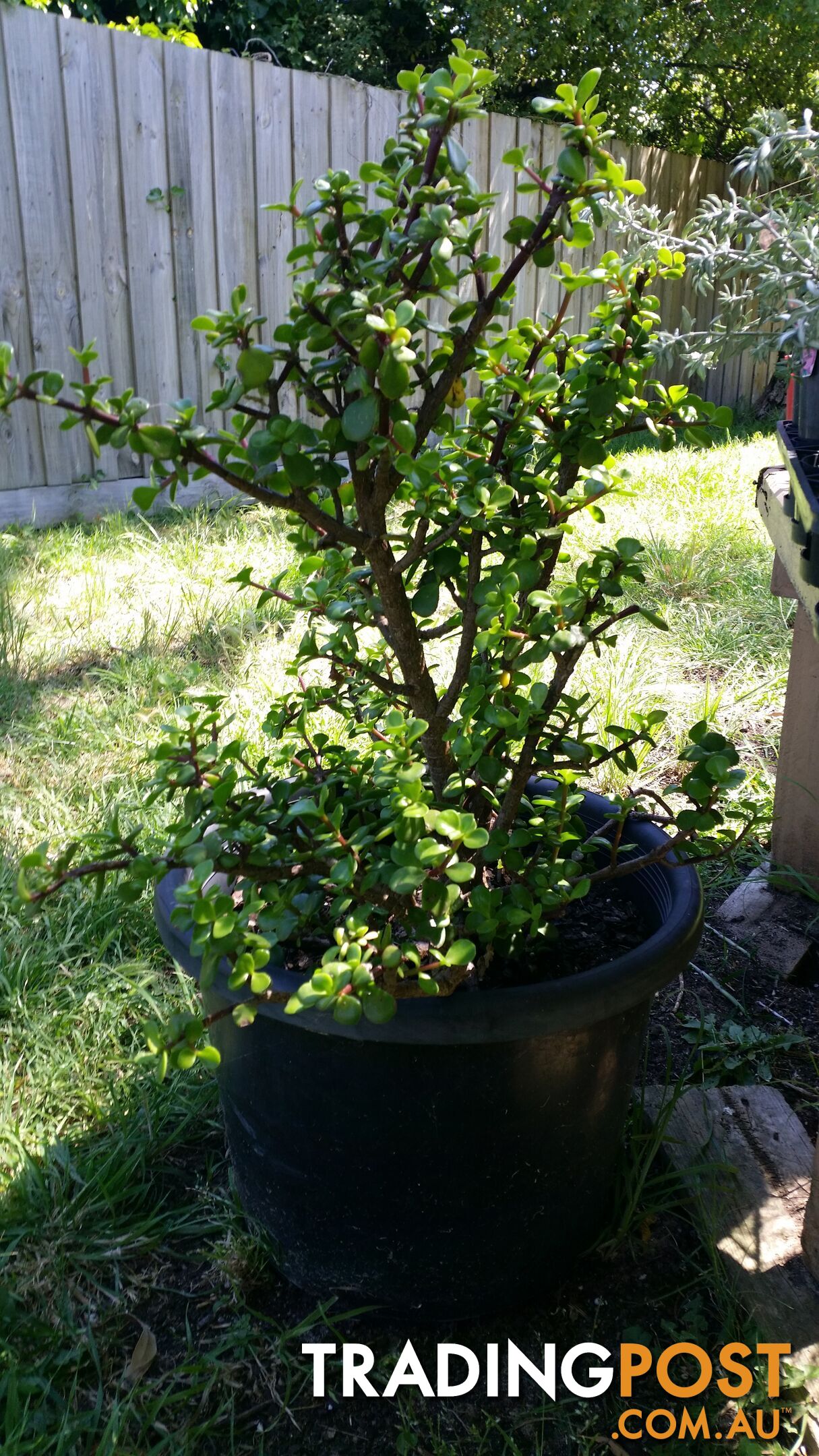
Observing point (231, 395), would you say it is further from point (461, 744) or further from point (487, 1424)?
point (487, 1424)

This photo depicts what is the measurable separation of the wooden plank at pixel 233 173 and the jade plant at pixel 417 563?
3.96 meters

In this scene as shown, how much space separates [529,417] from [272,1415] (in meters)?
1.19

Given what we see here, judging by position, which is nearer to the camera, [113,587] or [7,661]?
[7,661]

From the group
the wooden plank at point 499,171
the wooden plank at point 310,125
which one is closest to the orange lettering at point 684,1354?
the wooden plank at point 310,125

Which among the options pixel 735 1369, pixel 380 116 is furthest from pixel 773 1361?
pixel 380 116

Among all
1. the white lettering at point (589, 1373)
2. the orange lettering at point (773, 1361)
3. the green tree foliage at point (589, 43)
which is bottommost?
the white lettering at point (589, 1373)

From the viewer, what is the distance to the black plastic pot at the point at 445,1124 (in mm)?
1183

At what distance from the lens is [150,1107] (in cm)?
167

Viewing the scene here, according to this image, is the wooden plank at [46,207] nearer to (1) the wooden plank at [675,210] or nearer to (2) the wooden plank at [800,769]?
(2) the wooden plank at [800,769]

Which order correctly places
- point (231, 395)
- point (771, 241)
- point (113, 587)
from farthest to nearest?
1. point (113, 587)
2. point (771, 241)
3. point (231, 395)

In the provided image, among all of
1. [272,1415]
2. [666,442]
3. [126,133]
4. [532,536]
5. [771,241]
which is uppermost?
[126,133]

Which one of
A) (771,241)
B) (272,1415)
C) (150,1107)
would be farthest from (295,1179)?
(771,241)

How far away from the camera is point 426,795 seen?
108 centimetres

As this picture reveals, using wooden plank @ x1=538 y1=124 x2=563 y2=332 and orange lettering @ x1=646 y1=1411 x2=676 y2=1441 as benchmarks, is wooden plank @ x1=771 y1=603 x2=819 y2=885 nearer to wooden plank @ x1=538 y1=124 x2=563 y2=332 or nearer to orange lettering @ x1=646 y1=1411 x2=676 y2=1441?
orange lettering @ x1=646 y1=1411 x2=676 y2=1441
